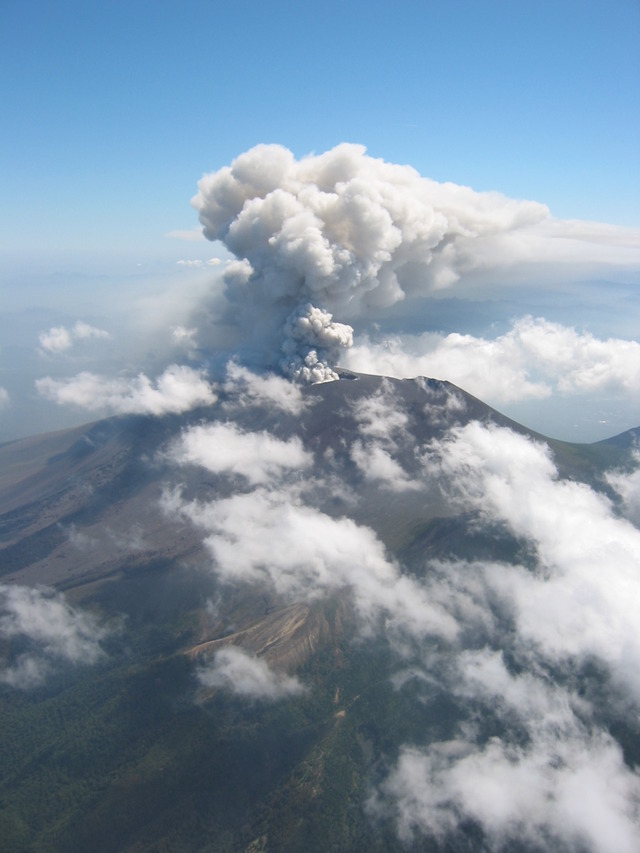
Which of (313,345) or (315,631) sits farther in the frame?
(313,345)

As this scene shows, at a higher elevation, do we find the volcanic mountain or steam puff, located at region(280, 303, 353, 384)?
steam puff, located at region(280, 303, 353, 384)

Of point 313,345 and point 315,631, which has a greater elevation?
point 313,345

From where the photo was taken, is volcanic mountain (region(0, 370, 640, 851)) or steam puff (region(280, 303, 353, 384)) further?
steam puff (region(280, 303, 353, 384))

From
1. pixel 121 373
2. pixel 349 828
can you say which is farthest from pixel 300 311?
pixel 121 373

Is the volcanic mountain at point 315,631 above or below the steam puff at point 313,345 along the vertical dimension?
below

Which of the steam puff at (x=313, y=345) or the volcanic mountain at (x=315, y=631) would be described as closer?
the volcanic mountain at (x=315, y=631)

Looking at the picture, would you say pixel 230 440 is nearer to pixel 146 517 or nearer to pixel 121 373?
pixel 146 517

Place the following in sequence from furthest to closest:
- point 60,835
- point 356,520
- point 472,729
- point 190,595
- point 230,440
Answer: point 230,440 → point 356,520 → point 190,595 → point 472,729 → point 60,835

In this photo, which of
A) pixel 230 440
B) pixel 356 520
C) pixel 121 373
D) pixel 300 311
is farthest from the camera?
pixel 121 373
